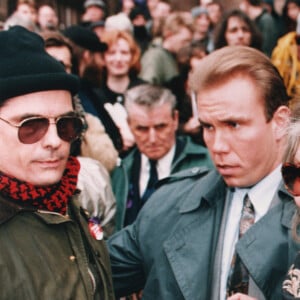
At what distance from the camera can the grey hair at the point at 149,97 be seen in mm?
4564

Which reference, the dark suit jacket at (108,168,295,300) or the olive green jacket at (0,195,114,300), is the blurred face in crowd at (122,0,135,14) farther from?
the olive green jacket at (0,195,114,300)

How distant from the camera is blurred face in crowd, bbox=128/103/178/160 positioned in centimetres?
446

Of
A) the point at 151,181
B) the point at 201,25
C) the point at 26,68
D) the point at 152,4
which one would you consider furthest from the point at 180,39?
the point at 26,68

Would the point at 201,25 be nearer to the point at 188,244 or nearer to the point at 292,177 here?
the point at 188,244

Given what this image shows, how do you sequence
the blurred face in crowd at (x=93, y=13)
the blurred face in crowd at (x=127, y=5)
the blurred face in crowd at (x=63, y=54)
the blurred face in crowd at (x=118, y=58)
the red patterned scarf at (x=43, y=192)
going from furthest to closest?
1. the blurred face in crowd at (x=127, y=5)
2. the blurred face in crowd at (x=93, y=13)
3. the blurred face in crowd at (x=118, y=58)
4. the blurred face in crowd at (x=63, y=54)
5. the red patterned scarf at (x=43, y=192)

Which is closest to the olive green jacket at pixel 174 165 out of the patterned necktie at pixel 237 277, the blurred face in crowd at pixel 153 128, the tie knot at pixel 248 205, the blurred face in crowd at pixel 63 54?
the blurred face in crowd at pixel 153 128

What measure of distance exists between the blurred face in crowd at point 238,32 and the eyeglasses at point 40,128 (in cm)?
420

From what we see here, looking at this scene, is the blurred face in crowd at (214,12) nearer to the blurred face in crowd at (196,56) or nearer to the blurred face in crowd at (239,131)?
the blurred face in crowd at (196,56)

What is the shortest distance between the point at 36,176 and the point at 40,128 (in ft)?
0.55

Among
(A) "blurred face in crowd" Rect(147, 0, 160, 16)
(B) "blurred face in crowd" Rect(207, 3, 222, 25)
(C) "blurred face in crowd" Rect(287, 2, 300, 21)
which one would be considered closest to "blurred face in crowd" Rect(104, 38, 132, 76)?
(C) "blurred face in crowd" Rect(287, 2, 300, 21)

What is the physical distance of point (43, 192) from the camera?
2.12 metres

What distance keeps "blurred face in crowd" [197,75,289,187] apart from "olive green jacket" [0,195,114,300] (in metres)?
0.68

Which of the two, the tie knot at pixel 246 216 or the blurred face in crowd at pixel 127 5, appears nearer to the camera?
the tie knot at pixel 246 216

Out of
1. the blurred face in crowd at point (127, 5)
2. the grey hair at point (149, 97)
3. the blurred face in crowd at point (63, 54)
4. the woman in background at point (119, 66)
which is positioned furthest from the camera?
the blurred face in crowd at point (127, 5)
